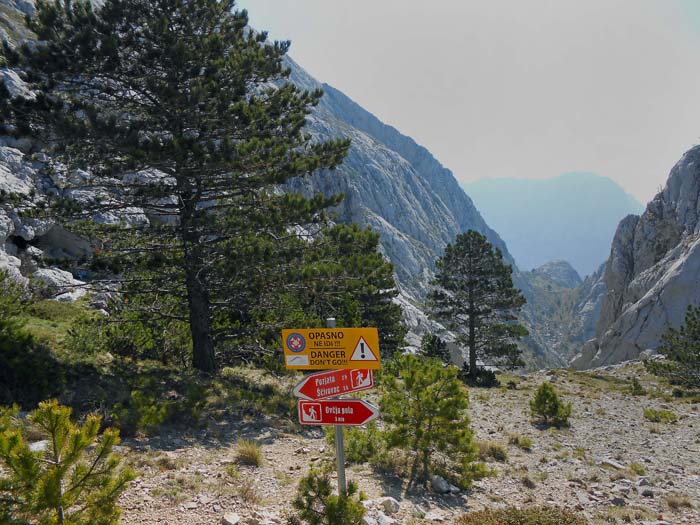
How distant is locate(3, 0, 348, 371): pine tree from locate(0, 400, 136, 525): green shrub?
7397mm

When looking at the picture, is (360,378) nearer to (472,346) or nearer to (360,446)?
(360,446)

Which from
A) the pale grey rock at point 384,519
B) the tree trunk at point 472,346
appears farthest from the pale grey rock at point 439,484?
the tree trunk at point 472,346

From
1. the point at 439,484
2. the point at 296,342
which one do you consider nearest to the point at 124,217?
the point at 439,484

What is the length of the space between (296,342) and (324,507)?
6.91 feet

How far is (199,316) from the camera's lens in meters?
11.9

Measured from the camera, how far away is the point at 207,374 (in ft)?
39.0

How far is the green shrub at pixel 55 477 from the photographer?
3045mm

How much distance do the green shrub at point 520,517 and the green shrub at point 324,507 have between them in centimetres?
218

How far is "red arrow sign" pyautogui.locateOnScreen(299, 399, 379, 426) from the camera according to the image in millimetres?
4551

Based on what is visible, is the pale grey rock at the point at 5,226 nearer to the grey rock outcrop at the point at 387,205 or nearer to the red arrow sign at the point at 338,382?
the red arrow sign at the point at 338,382

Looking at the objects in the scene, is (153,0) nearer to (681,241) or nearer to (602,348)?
(602,348)

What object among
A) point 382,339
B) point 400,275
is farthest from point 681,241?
point 400,275

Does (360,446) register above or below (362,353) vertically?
below

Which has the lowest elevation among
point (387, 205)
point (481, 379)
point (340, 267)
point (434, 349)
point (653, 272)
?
point (481, 379)
